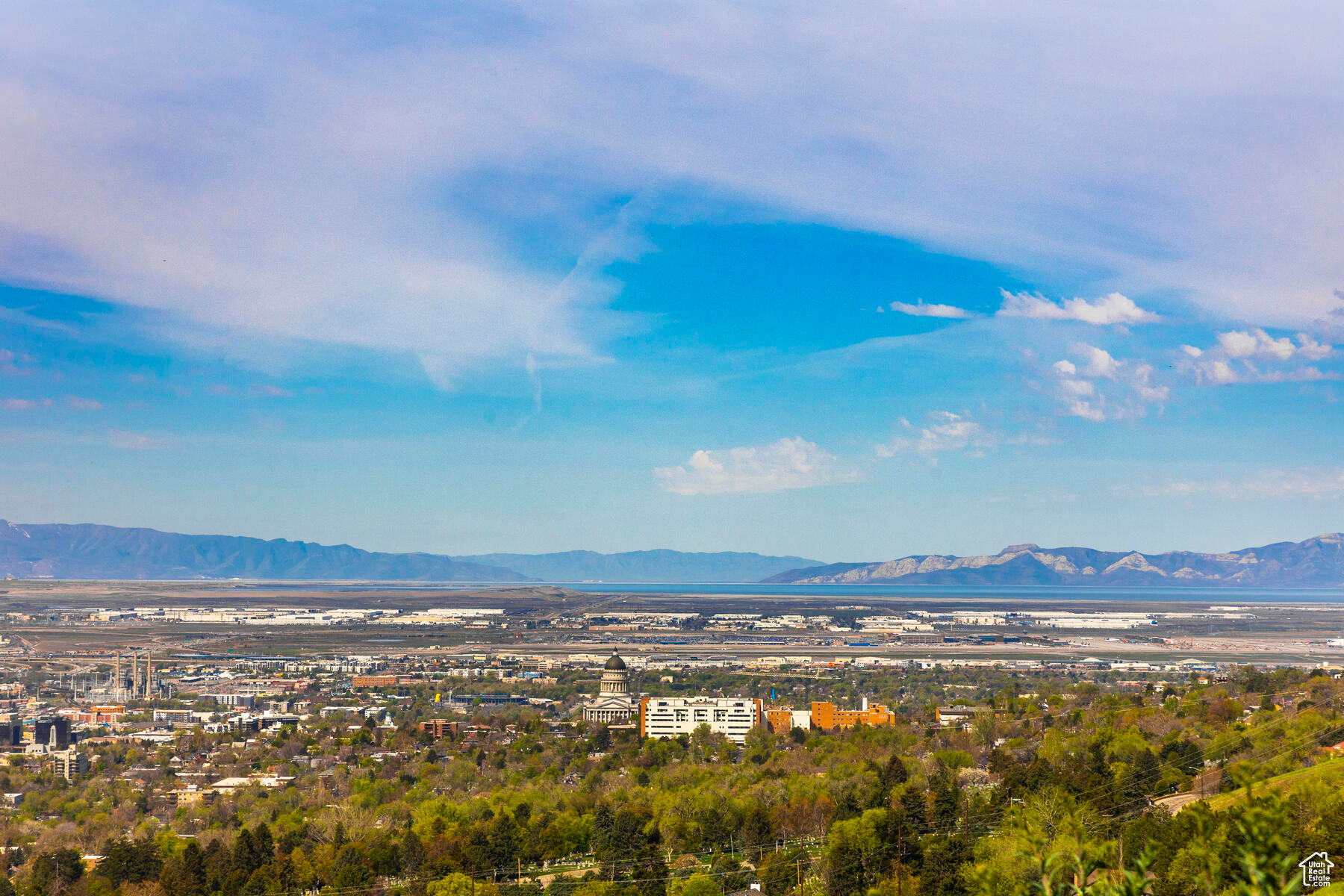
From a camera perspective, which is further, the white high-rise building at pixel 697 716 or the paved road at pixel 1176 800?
the white high-rise building at pixel 697 716

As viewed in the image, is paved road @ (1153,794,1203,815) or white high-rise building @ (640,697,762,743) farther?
white high-rise building @ (640,697,762,743)

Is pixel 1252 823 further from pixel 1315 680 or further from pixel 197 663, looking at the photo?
pixel 197 663

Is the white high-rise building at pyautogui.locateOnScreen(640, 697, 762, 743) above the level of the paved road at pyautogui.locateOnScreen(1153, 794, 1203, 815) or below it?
below

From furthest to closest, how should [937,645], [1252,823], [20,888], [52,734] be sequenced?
[937,645] → [52,734] → [20,888] → [1252,823]

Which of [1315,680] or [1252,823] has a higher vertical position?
[1252,823]

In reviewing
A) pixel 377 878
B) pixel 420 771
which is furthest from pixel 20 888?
pixel 420 771

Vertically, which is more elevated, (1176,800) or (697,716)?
(1176,800)

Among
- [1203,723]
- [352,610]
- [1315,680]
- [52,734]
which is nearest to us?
[1203,723]

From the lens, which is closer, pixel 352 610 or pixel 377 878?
pixel 377 878

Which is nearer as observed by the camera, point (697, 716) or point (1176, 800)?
point (1176, 800)

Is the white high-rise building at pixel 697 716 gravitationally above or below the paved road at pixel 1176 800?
below
